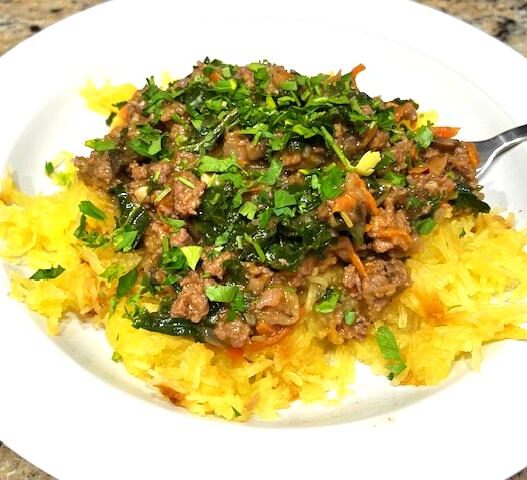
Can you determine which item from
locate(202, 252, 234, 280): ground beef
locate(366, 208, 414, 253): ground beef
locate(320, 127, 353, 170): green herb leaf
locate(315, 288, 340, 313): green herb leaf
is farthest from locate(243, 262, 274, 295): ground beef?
locate(320, 127, 353, 170): green herb leaf

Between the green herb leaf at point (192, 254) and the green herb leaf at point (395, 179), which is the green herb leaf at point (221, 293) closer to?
the green herb leaf at point (192, 254)

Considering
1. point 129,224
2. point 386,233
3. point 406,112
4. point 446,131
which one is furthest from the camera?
point 446,131

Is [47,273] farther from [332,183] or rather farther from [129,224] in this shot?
[332,183]

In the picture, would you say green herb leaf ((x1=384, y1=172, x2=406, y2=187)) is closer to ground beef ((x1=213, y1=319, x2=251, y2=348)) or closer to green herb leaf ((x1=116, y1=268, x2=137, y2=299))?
ground beef ((x1=213, y1=319, x2=251, y2=348))

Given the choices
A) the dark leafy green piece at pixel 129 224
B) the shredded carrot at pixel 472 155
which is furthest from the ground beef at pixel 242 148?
the shredded carrot at pixel 472 155

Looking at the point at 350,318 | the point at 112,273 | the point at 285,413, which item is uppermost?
the point at 112,273

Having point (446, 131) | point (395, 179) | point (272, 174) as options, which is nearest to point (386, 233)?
point (395, 179)

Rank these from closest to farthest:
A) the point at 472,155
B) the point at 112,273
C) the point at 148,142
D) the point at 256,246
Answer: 1. the point at 256,246
2. the point at 112,273
3. the point at 148,142
4. the point at 472,155

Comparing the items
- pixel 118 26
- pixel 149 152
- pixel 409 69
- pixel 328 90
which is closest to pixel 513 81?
pixel 409 69

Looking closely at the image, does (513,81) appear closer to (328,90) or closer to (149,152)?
(328,90)
